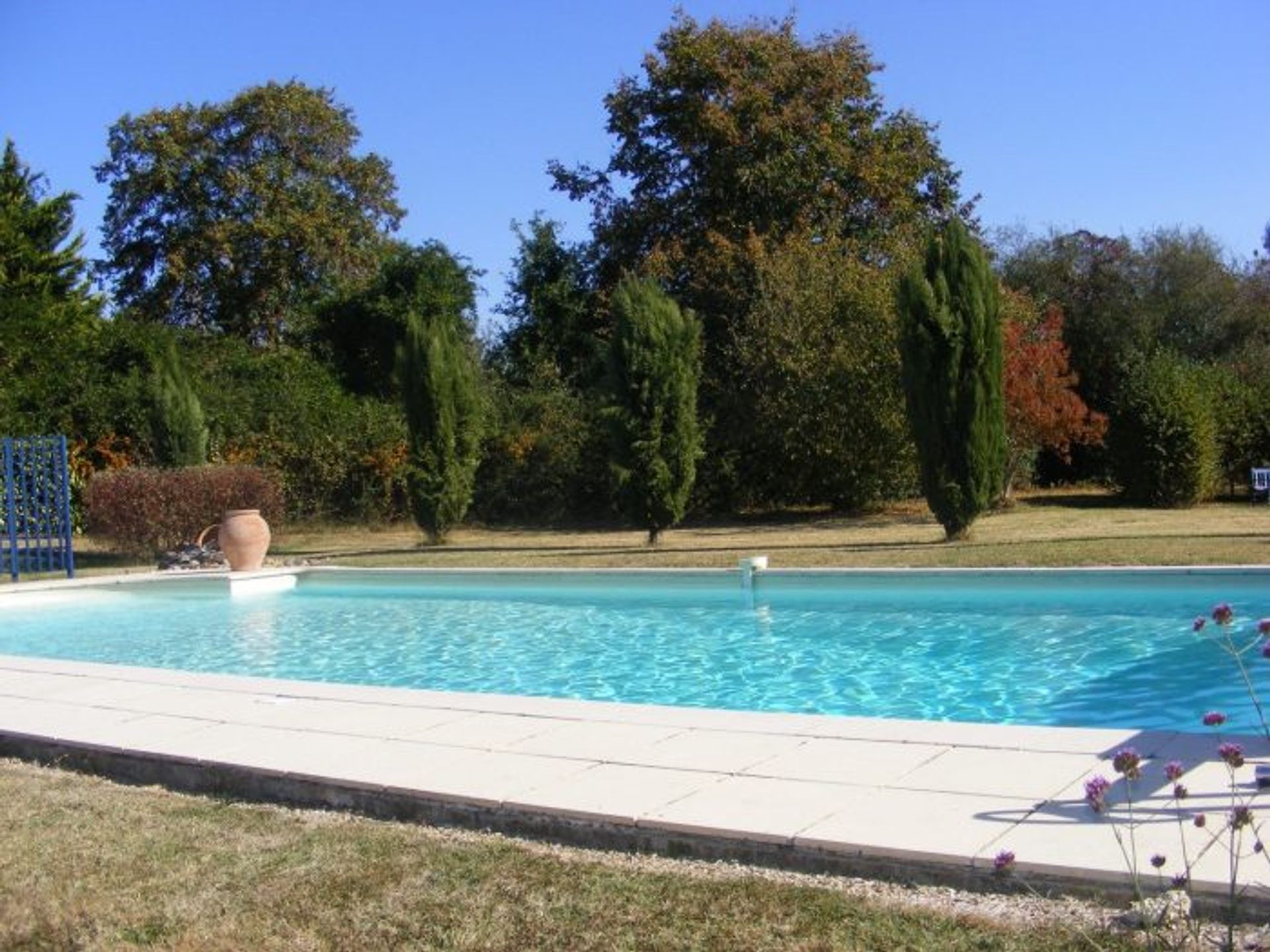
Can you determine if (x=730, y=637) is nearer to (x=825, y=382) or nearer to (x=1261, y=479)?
(x=825, y=382)

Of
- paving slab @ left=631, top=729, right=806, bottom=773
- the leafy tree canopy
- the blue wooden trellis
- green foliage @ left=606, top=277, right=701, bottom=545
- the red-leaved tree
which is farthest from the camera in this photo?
the leafy tree canopy

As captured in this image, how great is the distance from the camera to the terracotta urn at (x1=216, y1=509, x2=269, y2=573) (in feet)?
58.1

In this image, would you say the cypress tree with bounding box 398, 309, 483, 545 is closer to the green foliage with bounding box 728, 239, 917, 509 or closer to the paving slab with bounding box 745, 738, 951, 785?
the green foliage with bounding box 728, 239, 917, 509

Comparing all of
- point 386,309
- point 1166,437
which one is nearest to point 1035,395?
point 1166,437

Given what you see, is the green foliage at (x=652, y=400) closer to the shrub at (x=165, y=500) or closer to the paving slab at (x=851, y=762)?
the shrub at (x=165, y=500)

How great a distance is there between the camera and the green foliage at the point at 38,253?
1054 inches

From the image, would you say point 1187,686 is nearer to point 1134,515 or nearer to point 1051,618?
point 1051,618

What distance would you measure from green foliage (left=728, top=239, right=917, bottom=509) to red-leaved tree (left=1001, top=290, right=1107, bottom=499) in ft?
6.30

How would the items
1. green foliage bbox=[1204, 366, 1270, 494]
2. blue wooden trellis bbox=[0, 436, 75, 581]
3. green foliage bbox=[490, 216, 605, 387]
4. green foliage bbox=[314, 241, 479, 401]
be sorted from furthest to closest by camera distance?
green foliage bbox=[314, 241, 479, 401] → green foliage bbox=[490, 216, 605, 387] → green foliage bbox=[1204, 366, 1270, 494] → blue wooden trellis bbox=[0, 436, 75, 581]

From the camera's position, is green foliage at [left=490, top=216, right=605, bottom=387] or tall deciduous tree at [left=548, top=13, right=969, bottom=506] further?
green foliage at [left=490, top=216, right=605, bottom=387]

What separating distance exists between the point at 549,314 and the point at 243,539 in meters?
14.1

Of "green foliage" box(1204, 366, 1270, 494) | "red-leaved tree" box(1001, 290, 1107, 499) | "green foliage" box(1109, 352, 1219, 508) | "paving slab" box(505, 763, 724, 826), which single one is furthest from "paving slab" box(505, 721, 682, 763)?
"green foliage" box(1204, 366, 1270, 494)

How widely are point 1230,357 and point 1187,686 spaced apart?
78.3 feet

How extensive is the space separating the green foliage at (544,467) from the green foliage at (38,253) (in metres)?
9.60
